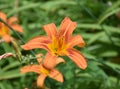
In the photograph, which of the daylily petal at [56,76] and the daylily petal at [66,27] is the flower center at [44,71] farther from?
the daylily petal at [66,27]

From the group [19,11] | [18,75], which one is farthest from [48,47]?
[19,11]

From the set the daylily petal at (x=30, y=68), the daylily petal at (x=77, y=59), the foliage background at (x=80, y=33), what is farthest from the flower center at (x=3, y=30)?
the daylily petal at (x=77, y=59)

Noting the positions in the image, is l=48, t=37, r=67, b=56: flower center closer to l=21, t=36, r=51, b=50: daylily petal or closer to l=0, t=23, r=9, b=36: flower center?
l=21, t=36, r=51, b=50: daylily petal

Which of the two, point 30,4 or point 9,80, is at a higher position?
point 30,4

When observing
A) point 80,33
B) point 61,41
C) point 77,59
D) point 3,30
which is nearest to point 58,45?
point 61,41

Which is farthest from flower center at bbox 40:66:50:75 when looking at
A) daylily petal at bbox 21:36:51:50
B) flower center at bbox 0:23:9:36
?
flower center at bbox 0:23:9:36

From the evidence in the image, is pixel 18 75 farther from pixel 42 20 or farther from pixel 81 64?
pixel 81 64
